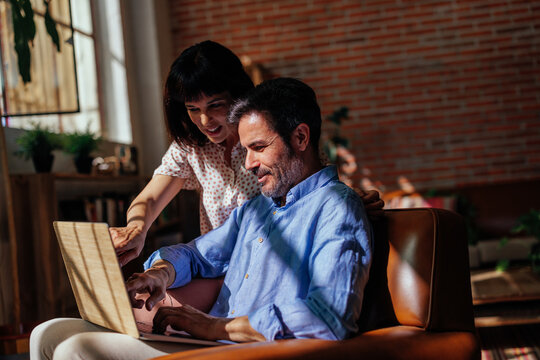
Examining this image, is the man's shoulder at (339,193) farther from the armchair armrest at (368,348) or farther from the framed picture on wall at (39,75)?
the framed picture on wall at (39,75)

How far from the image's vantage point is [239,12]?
223 inches

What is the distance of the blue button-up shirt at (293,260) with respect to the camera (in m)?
1.22

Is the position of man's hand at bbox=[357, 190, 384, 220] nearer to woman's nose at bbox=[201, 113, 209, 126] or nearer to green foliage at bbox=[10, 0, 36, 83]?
woman's nose at bbox=[201, 113, 209, 126]

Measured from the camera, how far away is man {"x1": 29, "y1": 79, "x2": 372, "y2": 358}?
124 cm

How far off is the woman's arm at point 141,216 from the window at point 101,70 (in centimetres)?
268

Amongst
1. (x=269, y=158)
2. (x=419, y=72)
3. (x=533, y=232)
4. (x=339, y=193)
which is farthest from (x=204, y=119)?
(x=419, y=72)

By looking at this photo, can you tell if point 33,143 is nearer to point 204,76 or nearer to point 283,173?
point 204,76

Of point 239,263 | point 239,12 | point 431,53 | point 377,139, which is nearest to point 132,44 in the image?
point 239,12

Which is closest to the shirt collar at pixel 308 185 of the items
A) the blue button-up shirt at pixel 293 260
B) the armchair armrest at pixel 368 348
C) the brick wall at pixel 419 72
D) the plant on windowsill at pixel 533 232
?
the blue button-up shirt at pixel 293 260

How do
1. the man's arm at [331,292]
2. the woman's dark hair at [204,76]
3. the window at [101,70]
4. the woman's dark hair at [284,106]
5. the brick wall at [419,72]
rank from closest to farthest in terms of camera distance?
the man's arm at [331,292], the woman's dark hair at [284,106], the woman's dark hair at [204,76], the window at [101,70], the brick wall at [419,72]

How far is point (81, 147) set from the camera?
3.81m

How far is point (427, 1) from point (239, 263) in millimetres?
4588

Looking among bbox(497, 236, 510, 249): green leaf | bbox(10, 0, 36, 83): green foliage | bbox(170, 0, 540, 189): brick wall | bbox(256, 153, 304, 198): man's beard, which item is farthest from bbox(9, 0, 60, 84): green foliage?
bbox(170, 0, 540, 189): brick wall

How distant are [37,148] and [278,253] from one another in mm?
2350
